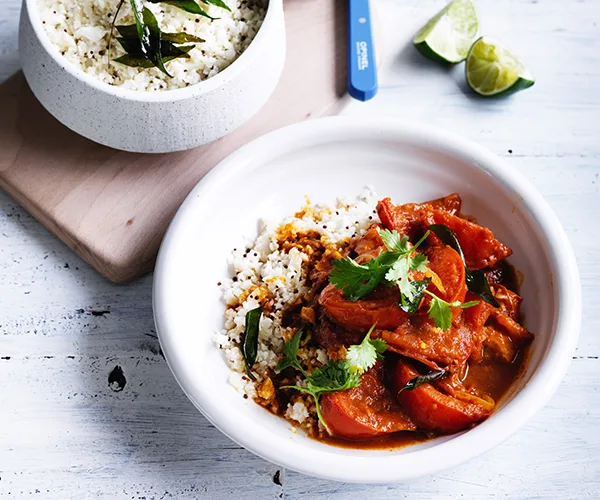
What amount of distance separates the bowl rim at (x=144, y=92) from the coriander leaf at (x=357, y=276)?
704 millimetres

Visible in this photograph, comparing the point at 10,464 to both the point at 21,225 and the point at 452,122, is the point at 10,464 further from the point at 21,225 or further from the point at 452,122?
the point at 452,122

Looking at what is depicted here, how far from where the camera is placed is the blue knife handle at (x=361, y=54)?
2.81m

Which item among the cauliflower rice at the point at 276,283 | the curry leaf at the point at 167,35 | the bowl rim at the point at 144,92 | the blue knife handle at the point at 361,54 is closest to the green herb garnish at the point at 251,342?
the cauliflower rice at the point at 276,283

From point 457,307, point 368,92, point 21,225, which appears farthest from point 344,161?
point 21,225

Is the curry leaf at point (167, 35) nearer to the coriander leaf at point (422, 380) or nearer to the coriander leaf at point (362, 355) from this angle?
the coriander leaf at point (362, 355)

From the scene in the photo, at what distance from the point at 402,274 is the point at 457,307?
0.65 feet

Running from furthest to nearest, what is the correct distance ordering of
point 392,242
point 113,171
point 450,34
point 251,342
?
point 450,34 → point 113,171 → point 251,342 → point 392,242

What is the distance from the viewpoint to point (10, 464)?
7.74 ft

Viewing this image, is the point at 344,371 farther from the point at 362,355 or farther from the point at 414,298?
the point at 414,298

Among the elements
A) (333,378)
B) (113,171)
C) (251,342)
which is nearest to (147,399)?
(251,342)

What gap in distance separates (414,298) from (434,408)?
0.32m

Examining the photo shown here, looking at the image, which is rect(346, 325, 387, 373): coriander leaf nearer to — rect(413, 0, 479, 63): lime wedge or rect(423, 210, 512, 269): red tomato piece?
rect(423, 210, 512, 269): red tomato piece

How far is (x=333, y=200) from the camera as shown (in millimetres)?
2693

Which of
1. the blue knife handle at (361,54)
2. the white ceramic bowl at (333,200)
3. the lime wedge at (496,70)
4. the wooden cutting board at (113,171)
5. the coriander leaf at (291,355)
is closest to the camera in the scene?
the white ceramic bowl at (333,200)
